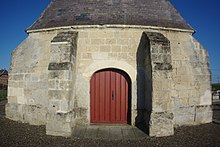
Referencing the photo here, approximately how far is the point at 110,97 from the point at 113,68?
1.13 meters

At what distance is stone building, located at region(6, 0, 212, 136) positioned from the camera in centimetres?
593

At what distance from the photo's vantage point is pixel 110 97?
6895 millimetres

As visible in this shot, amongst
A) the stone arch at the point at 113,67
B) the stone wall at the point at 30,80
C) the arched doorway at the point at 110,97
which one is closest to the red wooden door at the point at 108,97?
the arched doorway at the point at 110,97

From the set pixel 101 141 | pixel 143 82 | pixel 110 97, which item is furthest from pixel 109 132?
pixel 143 82

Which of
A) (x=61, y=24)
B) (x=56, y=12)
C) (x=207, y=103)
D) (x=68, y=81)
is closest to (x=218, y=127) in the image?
(x=207, y=103)

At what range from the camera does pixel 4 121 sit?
24.2 ft

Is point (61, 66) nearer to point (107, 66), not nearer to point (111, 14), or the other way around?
point (107, 66)

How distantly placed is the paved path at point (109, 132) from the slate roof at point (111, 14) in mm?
3874

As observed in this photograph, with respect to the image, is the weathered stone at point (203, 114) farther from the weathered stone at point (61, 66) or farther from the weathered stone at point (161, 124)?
the weathered stone at point (61, 66)

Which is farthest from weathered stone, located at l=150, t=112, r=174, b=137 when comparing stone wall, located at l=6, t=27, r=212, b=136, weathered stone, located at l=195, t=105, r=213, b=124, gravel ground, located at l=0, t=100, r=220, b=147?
weathered stone, located at l=195, t=105, r=213, b=124

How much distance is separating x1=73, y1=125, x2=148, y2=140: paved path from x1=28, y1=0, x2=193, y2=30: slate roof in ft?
12.7

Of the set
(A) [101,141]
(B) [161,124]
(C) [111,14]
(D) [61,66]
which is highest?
(C) [111,14]

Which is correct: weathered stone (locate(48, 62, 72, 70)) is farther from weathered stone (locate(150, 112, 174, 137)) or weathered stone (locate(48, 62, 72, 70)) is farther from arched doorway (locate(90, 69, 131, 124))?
weathered stone (locate(150, 112, 174, 137))

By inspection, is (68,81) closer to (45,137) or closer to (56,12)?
(45,137)
